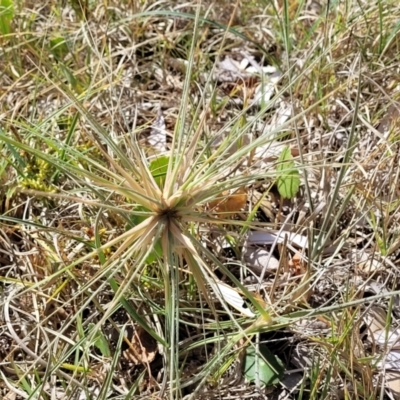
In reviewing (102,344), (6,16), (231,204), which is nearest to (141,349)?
(102,344)

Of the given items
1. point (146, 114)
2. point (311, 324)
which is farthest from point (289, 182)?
point (146, 114)

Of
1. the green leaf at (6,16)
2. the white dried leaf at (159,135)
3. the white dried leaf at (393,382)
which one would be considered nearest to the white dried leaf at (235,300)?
the white dried leaf at (393,382)

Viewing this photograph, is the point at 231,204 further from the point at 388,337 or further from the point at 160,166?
the point at 388,337

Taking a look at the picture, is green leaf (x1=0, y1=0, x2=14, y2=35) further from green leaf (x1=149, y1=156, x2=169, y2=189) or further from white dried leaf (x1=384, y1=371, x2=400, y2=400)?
white dried leaf (x1=384, y1=371, x2=400, y2=400)

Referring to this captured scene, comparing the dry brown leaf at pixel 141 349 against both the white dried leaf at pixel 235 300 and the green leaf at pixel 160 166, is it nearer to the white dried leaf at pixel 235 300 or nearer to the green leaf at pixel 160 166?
the white dried leaf at pixel 235 300

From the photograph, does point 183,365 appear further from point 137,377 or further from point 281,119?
point 281,119

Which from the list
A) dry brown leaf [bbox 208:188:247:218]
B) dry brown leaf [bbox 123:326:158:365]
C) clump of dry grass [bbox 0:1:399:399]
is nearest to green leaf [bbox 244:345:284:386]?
clump of dry grass [bbox 0:1:399:399]
